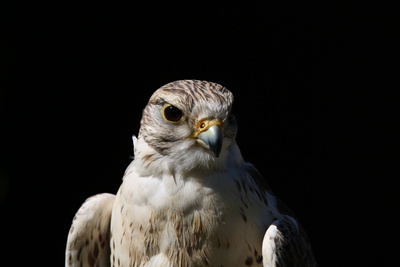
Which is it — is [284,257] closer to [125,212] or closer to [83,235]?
[125,212]

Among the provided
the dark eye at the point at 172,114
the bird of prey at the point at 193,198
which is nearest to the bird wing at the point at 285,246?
the bird of prey at the point at 193,198

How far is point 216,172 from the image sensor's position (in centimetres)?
266

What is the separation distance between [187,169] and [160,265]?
1.30ft

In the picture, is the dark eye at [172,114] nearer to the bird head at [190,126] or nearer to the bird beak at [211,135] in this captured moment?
the bird head at [190,126]

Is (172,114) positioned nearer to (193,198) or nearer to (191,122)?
(191,122)

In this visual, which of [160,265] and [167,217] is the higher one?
[167,217]

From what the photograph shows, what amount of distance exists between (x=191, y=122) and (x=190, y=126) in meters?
0.02

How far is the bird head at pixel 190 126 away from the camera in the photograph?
2537 millimetres

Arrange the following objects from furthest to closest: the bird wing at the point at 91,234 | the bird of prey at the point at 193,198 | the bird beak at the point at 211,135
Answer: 1. the bird wing at the point at 91,234
2. the bird of prey at the point at 193,198
3. the bird beak at the point at 211,135

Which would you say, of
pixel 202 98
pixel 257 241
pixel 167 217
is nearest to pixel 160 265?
pixel 167 217

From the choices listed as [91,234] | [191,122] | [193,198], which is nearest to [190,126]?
[191,122]

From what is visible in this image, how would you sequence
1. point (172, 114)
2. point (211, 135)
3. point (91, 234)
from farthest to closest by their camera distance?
point (91, 234) < point (172, 114) < point (211, 135)

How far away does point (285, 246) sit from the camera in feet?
8.75

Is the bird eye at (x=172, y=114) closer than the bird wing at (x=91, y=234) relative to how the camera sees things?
Yes
